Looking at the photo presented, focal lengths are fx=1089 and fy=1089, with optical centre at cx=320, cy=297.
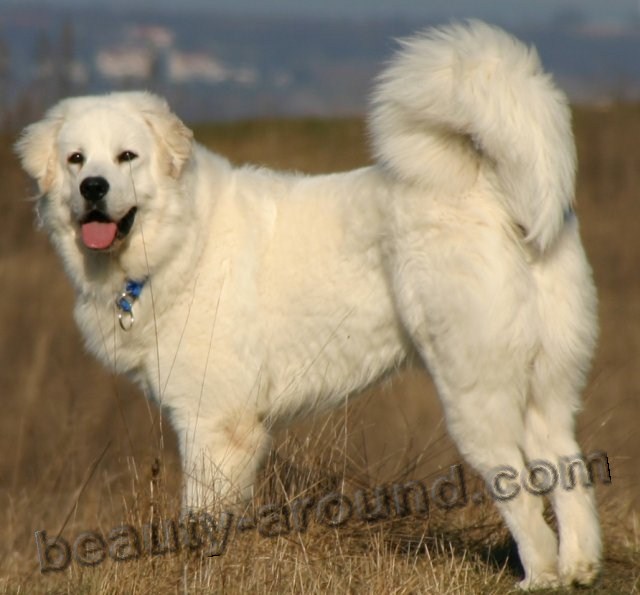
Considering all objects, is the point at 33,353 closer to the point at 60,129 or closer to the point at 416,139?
the point at 60,129

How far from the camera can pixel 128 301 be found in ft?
14.7

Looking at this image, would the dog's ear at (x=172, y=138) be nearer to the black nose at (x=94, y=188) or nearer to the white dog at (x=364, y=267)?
the white dog at (x=364, y=267)

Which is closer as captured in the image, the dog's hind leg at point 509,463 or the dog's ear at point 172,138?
the dog's hind leg at point 509,463

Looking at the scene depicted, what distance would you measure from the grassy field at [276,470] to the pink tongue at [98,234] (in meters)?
0.72

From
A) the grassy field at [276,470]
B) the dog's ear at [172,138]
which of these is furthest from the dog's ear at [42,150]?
the grassy field at [276,470]

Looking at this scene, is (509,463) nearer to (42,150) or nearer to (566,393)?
(566,393)

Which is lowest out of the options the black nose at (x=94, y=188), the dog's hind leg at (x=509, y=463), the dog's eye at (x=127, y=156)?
the dog's hind leg at (x=509, y=463)

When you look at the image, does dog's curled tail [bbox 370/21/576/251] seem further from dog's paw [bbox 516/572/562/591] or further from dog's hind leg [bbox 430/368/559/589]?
dog's paw [bbox 516/572/562/591]

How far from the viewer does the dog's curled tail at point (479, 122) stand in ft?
12.1

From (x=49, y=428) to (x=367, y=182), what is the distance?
6.98 meters

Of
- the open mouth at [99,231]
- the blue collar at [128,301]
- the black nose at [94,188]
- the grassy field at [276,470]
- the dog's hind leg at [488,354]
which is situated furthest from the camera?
the blue collar at [128,301]

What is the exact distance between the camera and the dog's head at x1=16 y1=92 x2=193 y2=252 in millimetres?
4289

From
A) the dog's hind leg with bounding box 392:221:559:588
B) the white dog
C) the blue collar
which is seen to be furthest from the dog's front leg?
the dog's hind leg with bounding box 392:221:559:588

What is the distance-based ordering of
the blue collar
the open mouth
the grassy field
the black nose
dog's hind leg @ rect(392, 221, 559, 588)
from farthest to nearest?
1. the blue collar
2. the open mouth
3. the black nose
4. the grassy field
5. dog's hind leg @ rect(392, 221, 559, 588)
